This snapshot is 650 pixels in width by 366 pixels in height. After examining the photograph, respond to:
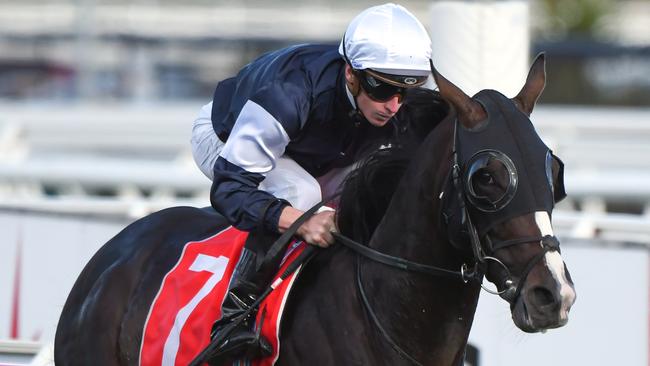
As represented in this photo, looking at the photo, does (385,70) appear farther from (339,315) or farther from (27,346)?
(27,346)

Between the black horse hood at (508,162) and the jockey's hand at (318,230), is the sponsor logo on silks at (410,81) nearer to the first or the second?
the black horse hood at (508,162)

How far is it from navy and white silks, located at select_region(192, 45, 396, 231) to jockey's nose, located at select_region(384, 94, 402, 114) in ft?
0.46

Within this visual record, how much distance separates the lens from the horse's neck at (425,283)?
10.9 feet

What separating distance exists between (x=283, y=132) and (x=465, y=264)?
0.70 meters

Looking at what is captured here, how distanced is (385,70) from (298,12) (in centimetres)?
2693

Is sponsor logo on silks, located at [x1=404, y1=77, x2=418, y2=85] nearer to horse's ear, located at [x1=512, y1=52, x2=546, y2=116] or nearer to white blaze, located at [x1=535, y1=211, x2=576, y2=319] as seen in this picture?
horse's ear, located at [x1=512, y1=52, x2=546, y2=116]

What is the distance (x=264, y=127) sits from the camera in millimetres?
3531

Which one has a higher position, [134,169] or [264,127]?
[264,127]

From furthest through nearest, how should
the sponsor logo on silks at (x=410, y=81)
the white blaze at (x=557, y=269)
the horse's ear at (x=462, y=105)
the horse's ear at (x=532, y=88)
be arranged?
the sponsor logo on silks at (x=410, y=81) → the horse's ear at (x=532, y=88) → the horse's ear at (x=462, y=105) → the white blaze at (x=557, y=269)

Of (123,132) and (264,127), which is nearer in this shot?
(264,127)

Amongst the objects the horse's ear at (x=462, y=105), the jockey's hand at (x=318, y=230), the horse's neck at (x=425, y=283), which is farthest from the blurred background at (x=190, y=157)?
the horse's ear at (x=462, y=105)

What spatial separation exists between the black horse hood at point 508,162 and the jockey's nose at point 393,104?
364 millimetres

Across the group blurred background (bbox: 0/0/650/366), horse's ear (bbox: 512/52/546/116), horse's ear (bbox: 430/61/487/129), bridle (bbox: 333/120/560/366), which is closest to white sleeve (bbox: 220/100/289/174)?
bridle (bbox: 333/120/560/366)

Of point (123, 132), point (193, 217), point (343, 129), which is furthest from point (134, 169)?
point (343, 129)
